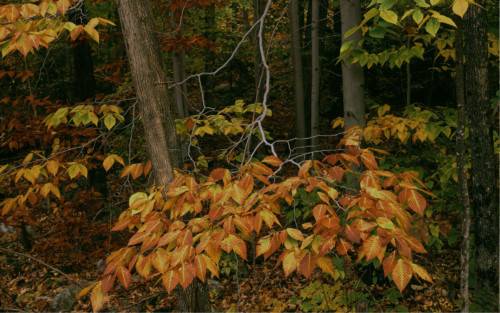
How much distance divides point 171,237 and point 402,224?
1221 millimetres

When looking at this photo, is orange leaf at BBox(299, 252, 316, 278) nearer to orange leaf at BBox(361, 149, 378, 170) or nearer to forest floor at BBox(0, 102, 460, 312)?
orange leaf at BBox(361, 149, 378, 170)

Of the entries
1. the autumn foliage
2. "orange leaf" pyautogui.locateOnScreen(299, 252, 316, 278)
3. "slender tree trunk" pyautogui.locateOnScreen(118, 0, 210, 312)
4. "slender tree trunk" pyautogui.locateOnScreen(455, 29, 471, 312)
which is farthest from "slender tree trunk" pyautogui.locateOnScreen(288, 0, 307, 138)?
"orange leaf" pyautogui.locateOnScreen(299, 252, 316, 278)

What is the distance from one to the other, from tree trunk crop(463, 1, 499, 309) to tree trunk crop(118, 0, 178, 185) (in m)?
3.33

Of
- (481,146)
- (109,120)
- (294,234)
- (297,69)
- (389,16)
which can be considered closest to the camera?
(294,234)

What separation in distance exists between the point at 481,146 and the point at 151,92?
369 centimetres

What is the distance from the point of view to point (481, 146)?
4.67m

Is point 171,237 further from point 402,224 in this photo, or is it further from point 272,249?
point 402,224

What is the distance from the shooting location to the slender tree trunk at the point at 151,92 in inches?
122

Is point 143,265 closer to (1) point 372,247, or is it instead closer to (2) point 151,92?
(1) point 372,247

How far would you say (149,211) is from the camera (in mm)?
2451

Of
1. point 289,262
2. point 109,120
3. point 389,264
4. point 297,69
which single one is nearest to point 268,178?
point 289,262

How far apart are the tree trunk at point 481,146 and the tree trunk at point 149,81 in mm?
3328

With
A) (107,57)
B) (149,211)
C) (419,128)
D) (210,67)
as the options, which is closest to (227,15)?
(210,67)

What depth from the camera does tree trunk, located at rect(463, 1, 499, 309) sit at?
4.45 meters
